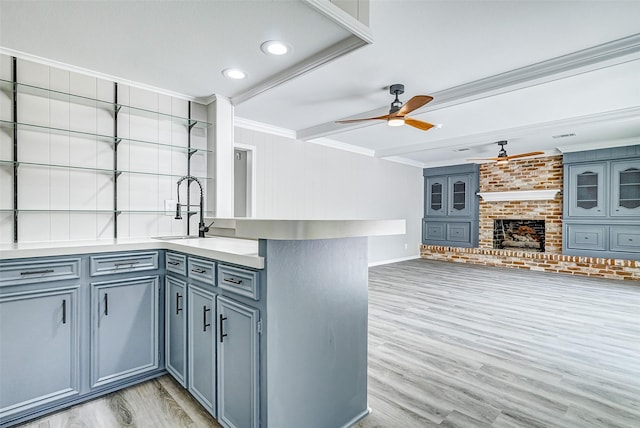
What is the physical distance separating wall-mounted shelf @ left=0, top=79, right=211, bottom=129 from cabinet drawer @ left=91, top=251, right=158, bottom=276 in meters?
1.42

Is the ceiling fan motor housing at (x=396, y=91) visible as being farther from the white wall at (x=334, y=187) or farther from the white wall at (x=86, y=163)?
the white wall at (x=334, y=187)

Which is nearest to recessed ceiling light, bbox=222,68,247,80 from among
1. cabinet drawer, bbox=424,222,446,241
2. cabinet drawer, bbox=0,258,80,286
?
cabinet drawer, bbox=0,258,80,286

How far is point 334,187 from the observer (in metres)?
6.07

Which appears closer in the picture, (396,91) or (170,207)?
(170,207)

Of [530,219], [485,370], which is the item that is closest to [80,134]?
[485,370]

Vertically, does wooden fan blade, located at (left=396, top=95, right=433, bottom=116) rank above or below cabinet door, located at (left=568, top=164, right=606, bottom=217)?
above

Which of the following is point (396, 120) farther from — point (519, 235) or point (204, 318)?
point (519, 235)

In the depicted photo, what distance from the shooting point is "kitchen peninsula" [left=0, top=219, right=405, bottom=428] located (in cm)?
140

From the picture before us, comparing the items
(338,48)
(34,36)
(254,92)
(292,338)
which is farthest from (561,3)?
(34,36)

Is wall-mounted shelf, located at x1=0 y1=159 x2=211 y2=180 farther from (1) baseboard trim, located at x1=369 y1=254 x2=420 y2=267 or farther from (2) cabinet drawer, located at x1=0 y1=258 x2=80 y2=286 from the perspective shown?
(1) baseboard trim, located at x1=369 y1=254 x2=420 y2=267

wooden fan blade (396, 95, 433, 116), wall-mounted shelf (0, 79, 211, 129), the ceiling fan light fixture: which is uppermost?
wooden fan blade (396, 95, 433, 116)

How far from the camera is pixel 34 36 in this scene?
218 centimetres

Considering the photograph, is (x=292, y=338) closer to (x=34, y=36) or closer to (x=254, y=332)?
(x=254, y=332)

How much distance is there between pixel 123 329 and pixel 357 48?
245 centimetres
